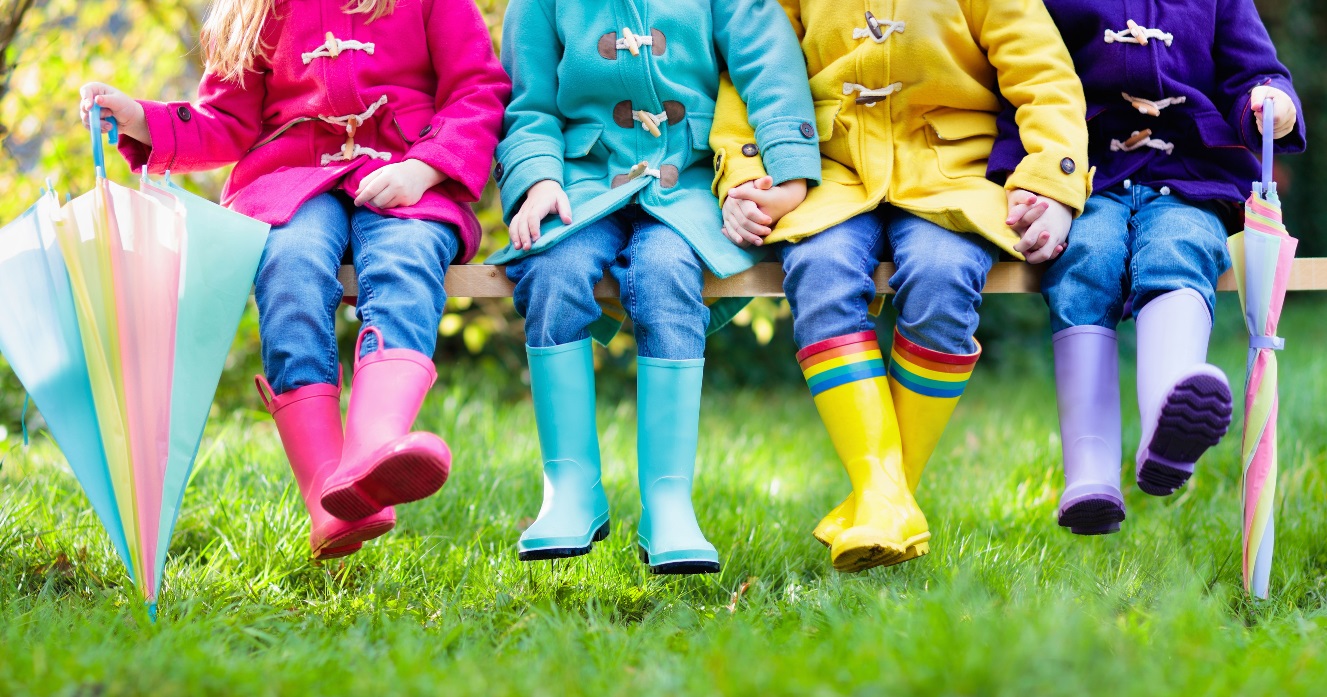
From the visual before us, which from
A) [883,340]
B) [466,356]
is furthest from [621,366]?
[883,340]

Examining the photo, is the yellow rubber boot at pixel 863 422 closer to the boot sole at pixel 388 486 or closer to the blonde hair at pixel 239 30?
the boot sole at pixel 388 486

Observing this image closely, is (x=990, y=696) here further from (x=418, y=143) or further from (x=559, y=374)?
(x=418, y=143)

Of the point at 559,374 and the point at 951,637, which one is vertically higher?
the point at 559,374

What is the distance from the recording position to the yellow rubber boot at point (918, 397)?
2.13 m

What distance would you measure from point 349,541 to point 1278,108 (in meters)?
2.05

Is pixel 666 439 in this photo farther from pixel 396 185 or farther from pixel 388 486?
pixel 396 185

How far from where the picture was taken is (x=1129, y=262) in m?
2.22

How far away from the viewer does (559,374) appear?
2158 millimetres

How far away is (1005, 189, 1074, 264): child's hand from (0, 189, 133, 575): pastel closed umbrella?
5.93 feet

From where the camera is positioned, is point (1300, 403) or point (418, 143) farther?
point (1300, 403)

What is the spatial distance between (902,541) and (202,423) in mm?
1318

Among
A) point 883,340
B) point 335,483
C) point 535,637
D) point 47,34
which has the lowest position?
point 883,340

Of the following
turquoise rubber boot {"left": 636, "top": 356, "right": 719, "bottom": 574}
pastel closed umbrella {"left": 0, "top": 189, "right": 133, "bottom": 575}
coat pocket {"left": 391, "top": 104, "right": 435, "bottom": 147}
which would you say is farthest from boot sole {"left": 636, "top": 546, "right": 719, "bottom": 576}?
coat pocket {"left": 391, "top": 104, "right": 435, "bottom": 147}

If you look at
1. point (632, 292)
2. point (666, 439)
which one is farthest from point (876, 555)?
point (632, 292)
